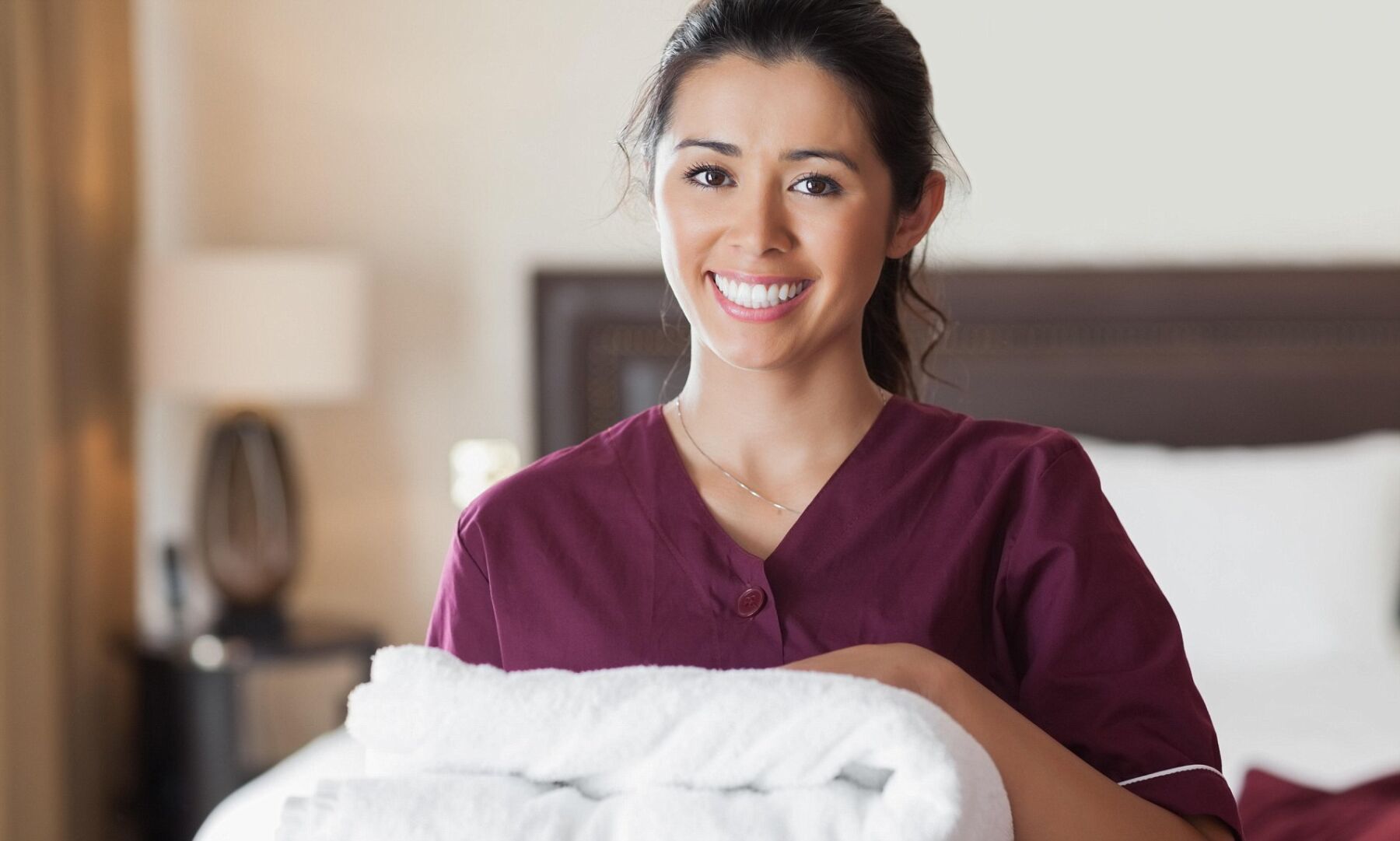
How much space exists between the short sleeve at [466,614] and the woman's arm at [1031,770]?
39 cm

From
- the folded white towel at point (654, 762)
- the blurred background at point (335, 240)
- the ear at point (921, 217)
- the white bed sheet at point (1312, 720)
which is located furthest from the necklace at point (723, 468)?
the blurred background at point (335, 240)

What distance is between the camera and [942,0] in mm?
3461

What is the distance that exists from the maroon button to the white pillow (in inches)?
74.7

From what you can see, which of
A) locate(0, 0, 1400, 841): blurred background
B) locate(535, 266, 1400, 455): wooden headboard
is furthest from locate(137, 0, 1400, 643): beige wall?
locate(535, 266, 1400, 455): wooden headboard

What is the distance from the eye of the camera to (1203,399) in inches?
131

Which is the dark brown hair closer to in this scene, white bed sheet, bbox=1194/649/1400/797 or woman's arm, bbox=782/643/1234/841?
woman's arm, bbox=782/643/1234/841

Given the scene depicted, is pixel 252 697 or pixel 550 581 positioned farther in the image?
pixel 252 697

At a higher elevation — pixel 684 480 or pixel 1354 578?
pixel 684 480

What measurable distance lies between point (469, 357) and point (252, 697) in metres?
0.92

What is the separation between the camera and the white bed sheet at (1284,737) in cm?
216

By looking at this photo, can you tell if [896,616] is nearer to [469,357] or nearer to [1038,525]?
[1038,525]

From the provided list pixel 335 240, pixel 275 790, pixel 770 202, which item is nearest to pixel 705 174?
pixel 770 202

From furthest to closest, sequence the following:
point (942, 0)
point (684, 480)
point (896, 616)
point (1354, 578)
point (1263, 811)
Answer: point (942, 0) → point (1354, 578) → point (1263, 811) → point (684, 480) → point (896, 616)

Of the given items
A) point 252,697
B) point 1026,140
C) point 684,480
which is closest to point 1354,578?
point 1026,140
